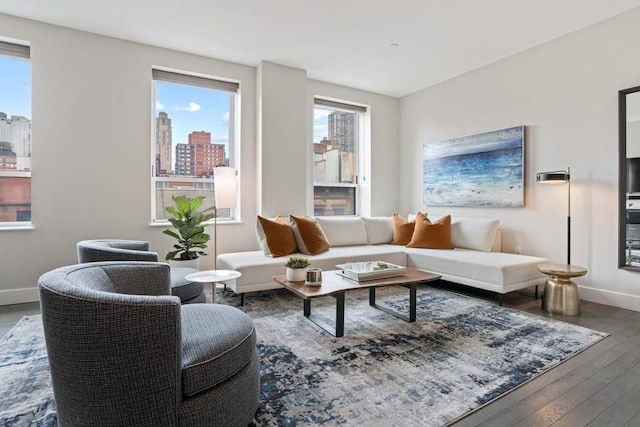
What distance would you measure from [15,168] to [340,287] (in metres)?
3.53

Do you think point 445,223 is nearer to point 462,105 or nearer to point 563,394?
point 462,105

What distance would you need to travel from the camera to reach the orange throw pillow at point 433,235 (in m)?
4.32

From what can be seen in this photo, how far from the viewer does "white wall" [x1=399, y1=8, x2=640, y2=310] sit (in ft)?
10.8

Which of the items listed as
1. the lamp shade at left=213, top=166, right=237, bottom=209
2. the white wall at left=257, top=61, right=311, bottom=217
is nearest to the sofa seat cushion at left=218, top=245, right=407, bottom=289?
the lamp shade at left=213, top=166, right=237, bottom=209

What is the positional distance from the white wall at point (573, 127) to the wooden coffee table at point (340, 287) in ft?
6.10

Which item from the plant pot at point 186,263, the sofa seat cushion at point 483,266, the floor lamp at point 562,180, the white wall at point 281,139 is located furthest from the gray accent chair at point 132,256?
the floor lamp at point 562,180

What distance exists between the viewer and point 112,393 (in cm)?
112

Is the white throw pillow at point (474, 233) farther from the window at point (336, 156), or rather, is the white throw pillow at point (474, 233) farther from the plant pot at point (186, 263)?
the plant pot at point (186, 263)

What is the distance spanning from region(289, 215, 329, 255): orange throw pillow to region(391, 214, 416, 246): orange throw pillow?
4.06ft

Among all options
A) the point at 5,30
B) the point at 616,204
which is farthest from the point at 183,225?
the point at 616,204

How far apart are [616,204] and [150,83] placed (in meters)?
5.13

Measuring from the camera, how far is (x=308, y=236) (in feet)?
13.2

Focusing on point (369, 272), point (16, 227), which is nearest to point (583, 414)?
point (369, 272)

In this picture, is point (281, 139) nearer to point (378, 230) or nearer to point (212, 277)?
point (378, 230)
